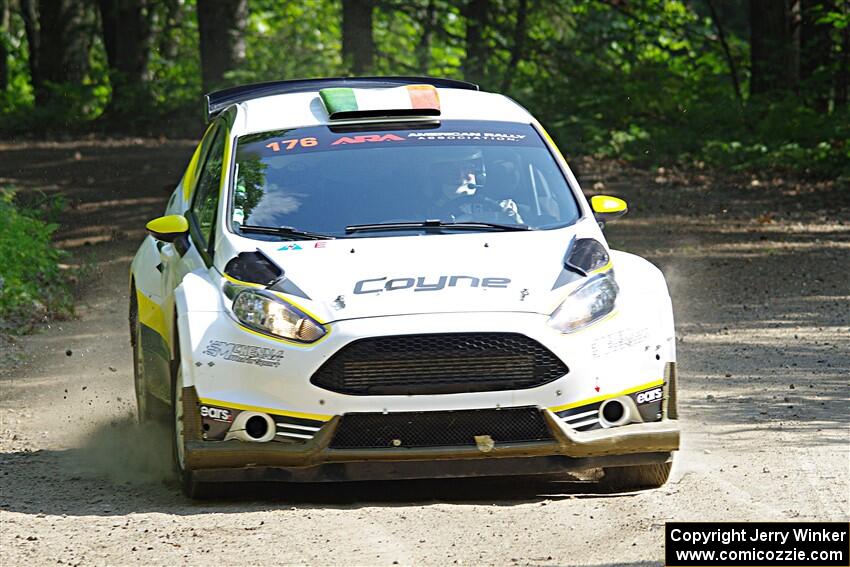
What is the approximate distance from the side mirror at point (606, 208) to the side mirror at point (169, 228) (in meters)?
2.06

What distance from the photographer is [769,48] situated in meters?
22.2

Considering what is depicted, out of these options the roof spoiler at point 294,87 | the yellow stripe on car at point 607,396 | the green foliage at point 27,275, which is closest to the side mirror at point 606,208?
the yellow stripe on car at point 607,396

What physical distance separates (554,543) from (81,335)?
292 inches

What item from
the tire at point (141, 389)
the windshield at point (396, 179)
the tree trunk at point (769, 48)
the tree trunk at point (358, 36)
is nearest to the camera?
the windshield at point (396, 179)

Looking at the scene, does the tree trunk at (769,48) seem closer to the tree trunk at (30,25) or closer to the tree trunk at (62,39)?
the tree trunk at (62,39)

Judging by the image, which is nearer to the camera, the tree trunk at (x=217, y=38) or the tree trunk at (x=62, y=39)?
the tree trunk at (x=217, y=38)

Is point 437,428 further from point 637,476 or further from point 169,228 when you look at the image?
point 169,228

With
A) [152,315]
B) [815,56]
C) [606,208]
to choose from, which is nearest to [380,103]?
[606,208]

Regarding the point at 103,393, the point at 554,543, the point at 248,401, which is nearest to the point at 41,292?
the point at 103,393

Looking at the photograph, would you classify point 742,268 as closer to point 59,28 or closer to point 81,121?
point 81,121

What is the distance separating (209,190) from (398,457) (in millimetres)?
2225

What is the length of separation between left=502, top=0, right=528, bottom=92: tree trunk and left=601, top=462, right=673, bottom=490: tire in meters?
18.0

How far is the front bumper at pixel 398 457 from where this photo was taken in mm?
6324

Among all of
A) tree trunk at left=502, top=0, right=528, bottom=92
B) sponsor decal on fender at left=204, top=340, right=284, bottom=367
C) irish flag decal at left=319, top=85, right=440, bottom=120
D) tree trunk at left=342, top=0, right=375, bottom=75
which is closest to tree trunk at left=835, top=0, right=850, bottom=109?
tree trunk at left=502, top=0, right=528, bottom=92
